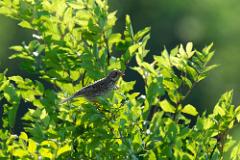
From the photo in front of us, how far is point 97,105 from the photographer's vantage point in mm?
3668

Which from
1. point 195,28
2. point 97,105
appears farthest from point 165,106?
point 195,28

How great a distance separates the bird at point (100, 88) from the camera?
12.6 feet

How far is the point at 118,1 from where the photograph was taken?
4312 centimetres

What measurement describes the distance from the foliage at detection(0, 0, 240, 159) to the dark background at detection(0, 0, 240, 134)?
30.5m

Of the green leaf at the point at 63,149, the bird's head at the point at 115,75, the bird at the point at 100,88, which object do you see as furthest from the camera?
the bird's head at the point at 115,75

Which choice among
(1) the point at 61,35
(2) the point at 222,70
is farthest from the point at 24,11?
(2) the point at 222,70

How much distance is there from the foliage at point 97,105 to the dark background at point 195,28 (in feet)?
100.0

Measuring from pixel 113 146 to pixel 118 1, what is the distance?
39.9 m

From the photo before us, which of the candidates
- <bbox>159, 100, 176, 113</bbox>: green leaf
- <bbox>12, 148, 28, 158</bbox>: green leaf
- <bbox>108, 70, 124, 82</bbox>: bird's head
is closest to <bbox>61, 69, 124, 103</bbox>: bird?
<bbox>108, 70, 124, 82</bbox>: bird's head

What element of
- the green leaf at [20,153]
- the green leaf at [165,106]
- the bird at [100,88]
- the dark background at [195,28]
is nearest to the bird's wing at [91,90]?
the bird at [100,88]

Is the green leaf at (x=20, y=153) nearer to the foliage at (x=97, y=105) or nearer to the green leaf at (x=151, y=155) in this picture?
the foliage at (x=97, y=105)

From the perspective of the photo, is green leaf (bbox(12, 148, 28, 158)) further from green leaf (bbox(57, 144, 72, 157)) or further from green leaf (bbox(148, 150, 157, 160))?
green leaf (bbox(148, 150, 157, 160))

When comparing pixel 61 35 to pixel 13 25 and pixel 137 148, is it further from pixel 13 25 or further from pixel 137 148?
pixel 13 25

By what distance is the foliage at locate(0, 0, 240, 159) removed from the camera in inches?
136
